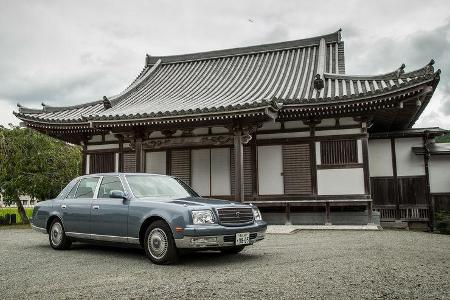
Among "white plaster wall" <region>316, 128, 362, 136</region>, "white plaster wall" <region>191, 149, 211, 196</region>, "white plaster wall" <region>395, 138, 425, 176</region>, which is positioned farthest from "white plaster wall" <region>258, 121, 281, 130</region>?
"white plaster wall" <region>395, 138, 425, 176</region>

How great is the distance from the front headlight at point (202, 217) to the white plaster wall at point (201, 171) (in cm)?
863

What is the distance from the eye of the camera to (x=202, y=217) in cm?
624

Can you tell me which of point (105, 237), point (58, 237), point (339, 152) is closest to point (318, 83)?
point (339, 152)

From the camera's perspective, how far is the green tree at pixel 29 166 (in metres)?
21.5

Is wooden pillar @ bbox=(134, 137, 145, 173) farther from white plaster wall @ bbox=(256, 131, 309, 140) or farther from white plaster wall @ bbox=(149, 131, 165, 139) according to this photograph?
white plaster wall @ bbox=(256, 131, 309, 140)

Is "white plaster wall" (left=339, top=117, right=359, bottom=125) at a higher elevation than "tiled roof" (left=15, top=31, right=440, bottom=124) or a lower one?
lower

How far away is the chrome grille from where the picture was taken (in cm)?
638

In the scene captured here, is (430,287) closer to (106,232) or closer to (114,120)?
(106,232)

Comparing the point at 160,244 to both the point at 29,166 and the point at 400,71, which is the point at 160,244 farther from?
the point at 29,166

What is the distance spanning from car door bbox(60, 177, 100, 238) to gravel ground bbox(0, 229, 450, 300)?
47cm

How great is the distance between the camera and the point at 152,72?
20797mm

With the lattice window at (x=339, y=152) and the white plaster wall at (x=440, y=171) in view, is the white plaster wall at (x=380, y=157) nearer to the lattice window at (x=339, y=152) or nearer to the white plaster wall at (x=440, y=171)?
the white plaster wall at (x=440, y=171)

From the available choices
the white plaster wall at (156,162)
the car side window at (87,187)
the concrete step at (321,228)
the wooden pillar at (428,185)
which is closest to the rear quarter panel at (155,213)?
the car side window at (87,187)

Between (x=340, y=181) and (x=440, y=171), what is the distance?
517cm
